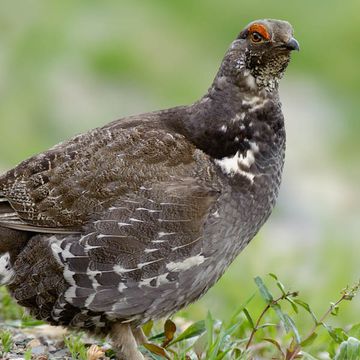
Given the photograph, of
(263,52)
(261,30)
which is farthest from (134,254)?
(261,30)

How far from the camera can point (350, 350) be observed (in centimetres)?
611

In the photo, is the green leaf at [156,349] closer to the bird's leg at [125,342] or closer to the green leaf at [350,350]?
the bird's leg at [125,342]

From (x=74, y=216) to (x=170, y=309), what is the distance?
28.2 inches

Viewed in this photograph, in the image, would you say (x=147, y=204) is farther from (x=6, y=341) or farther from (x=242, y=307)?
(x=6, y=341)

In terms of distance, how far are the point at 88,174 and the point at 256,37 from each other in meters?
1.20

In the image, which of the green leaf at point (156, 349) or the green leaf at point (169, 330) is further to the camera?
the green leaf at point (169, 330)

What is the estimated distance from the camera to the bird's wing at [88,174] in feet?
21.0

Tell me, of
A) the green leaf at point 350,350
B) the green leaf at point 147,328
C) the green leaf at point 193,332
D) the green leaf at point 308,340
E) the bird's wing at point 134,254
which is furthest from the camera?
the green leaf at point 147,328

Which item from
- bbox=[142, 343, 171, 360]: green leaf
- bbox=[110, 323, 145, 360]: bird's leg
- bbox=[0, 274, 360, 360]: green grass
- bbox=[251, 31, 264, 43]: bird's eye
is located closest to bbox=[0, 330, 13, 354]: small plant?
bbox=[0, 274, 360, 360]: green grass

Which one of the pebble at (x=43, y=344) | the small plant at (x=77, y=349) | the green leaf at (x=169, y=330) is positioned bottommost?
the pebble at (x=43, y=344)

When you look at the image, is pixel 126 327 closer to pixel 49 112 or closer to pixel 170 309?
pixel 170 309

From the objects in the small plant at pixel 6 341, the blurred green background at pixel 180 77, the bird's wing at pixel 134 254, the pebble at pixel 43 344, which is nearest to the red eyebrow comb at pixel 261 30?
the bird's wing at pixel 134 254

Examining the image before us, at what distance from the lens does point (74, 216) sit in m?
6.38

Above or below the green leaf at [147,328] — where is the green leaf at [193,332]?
above
